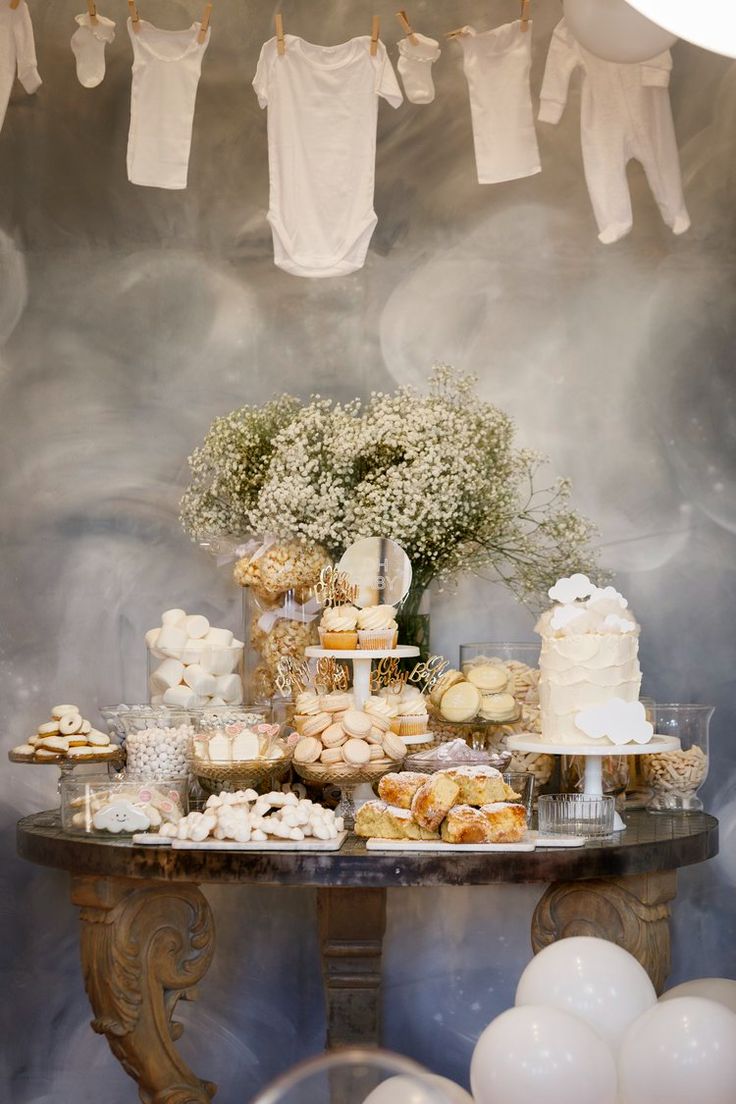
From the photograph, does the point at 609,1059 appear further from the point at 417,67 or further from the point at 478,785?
the point at 417,67

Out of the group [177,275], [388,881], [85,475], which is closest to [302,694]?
[388,881]

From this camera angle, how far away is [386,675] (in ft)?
10.5

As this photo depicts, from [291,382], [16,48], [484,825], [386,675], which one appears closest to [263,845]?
[484,825]

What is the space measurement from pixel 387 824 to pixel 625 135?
2256 mm

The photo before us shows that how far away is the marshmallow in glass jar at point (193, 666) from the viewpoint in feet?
10.6

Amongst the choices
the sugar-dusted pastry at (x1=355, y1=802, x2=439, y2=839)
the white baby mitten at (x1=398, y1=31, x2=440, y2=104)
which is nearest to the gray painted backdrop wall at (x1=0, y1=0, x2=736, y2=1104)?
the white baby mitten at (x1=398, y1=31, x2=440, y2=104)

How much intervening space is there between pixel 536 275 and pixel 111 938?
8.28 ft

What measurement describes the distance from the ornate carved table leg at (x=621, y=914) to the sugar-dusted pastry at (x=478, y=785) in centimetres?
25

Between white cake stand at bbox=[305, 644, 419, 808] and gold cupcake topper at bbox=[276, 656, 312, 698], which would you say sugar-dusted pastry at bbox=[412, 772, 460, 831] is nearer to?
white cake stand at bbox=[305, 644, 419, 808]

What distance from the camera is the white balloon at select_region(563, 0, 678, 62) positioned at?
10.5 feet

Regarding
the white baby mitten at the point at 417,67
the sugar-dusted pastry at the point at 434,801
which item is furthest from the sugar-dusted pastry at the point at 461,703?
the white baby mitten at the point at 417,67

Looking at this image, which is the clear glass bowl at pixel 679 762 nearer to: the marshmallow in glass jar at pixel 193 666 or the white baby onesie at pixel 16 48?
the marshmallow in glass jar at pixel 193 666

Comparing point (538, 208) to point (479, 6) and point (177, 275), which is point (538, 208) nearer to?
point (479, 6)

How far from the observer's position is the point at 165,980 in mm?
2674
